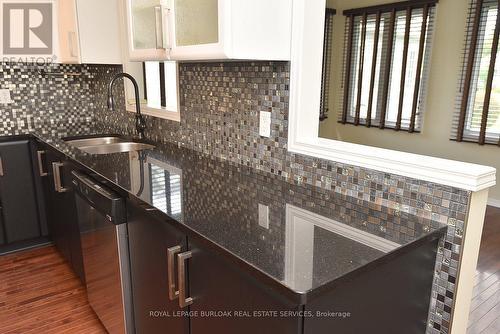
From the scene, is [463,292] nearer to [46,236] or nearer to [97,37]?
[97,37]

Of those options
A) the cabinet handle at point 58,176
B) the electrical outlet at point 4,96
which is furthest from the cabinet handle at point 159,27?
the electrical outlet at point 4,96

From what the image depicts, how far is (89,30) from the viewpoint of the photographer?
2574mm

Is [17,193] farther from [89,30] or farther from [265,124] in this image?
[265,124]

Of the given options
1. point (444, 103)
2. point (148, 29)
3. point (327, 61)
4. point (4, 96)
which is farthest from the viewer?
point (327, 61)

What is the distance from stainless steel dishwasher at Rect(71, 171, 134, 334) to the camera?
5.11ft

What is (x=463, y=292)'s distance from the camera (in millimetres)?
1114

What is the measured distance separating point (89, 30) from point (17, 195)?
50.7 inches

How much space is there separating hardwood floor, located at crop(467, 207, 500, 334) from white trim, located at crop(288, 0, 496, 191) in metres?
1.39

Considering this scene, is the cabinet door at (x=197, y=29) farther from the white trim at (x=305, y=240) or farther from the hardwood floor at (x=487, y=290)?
the hardwood floor at (x=487, y=290)

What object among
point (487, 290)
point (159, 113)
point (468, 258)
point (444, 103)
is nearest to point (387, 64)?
point (444, 103)

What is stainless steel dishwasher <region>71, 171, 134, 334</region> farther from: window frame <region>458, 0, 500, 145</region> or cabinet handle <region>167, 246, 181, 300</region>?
window frame <region>458, 0, 500, 145</region>

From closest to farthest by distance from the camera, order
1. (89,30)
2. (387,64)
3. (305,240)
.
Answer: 1. (305,240)
2. (89,30)
3. (387,64)

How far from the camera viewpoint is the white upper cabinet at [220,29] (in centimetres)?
128

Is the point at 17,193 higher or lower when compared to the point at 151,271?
lower
